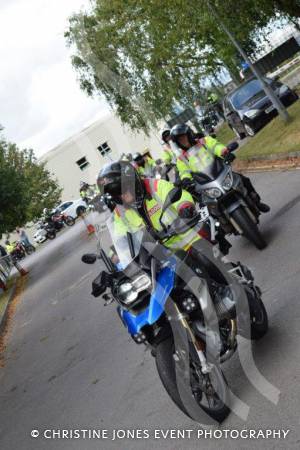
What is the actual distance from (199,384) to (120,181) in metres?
1.79

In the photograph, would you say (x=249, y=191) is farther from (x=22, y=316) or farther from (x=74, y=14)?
(x=74, y=14)

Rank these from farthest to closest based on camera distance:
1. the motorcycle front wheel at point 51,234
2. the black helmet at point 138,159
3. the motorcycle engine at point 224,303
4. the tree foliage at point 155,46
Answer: the motorcycle front wheel at point 51,234, the tree foliage at point 155,46, the black helmet at point 138,159, the motorcycle engine at point 224,303

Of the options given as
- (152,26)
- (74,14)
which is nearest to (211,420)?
(152,26)

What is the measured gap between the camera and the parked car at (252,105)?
21.0 metres

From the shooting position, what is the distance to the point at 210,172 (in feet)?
30.0

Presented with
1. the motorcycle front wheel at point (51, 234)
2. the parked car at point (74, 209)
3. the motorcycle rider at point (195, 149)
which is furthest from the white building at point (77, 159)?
the motorcycle rider at point (195, 149)

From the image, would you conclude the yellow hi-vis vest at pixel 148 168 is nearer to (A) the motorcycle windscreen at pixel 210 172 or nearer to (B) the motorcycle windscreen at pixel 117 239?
(A) the motorcycle windscreen at pixel 210 172

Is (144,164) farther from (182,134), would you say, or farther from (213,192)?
(213,192)

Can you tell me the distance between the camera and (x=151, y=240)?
5.27 meters

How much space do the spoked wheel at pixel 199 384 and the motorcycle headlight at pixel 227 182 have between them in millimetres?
4234

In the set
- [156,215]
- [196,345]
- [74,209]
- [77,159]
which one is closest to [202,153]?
[156,215]

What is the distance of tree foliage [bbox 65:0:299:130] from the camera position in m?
18.2

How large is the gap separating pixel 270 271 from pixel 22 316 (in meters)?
9.46

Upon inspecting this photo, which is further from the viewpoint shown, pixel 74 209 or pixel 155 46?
pixel 74 209
